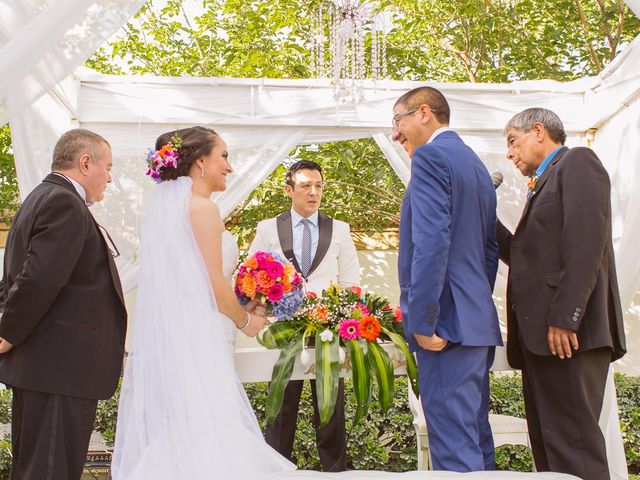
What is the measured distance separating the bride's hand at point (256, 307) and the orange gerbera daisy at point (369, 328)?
0.44m

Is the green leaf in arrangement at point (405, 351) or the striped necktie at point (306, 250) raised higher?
the striped necktie at point (306, 250)

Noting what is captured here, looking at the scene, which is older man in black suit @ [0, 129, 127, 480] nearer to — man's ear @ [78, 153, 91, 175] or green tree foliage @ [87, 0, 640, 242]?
man's ear @ [78, 153, 91, 175]

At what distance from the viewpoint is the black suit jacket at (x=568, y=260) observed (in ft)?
9.41

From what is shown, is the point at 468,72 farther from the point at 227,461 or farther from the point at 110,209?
the point at 227,461

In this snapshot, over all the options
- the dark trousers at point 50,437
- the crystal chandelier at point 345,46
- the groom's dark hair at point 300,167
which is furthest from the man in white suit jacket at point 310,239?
the dark trousers at point 50,437

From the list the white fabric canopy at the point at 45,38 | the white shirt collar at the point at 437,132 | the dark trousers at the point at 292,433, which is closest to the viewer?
the white fabric canopy at the point at 45,38

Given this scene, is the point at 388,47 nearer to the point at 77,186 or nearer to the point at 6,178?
the point at 6,178

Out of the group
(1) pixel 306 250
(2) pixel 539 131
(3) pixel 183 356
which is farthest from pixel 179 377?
(1) pixel 306 250

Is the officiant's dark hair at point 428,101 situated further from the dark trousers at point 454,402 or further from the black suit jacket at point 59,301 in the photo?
the black suit jacket at point 59,301

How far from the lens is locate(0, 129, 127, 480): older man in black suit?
2.81m

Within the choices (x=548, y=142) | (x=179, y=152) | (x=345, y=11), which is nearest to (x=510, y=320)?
(x=548, y=142)

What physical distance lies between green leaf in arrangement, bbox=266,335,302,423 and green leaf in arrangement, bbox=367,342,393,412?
0.33 meters

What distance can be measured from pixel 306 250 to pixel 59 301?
2.04m

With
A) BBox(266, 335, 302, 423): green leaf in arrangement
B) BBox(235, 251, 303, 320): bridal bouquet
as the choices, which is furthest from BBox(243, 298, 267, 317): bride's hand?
BBox(266, 335, 302, 423): green leaf in arrangement
